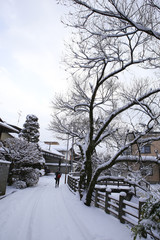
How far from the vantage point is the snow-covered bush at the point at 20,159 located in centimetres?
1439

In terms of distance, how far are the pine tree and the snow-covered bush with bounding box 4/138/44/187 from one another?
487 cm

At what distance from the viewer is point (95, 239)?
422 cm

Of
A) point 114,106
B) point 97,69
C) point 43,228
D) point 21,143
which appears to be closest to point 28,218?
point 43,228

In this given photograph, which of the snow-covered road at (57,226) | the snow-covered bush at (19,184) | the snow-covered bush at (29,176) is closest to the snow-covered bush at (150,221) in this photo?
the snow-covered road at (57,226)

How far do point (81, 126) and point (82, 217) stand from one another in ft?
29.1

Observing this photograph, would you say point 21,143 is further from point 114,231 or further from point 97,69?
point 114,231

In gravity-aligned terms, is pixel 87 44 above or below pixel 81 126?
above

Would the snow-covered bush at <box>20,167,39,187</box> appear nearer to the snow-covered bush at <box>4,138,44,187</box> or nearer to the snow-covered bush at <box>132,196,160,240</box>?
the snow-covered bush at <box>4,138,44,187</box>

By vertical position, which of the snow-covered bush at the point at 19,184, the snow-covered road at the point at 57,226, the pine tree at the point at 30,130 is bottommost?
the snow-covered bush at the point at 19,184

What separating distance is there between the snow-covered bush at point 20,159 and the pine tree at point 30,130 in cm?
487

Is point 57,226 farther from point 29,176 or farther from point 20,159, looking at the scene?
point 29,176

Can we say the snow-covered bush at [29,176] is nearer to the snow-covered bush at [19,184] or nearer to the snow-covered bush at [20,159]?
the snow-covered bush at [20,159]

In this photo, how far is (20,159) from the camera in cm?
1481

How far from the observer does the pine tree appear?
2023 cm
